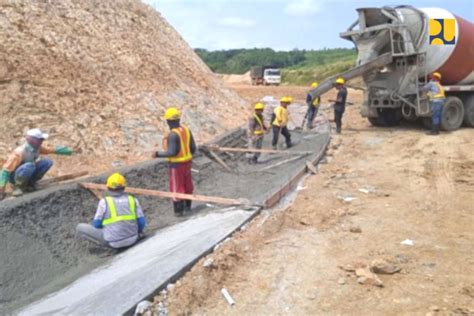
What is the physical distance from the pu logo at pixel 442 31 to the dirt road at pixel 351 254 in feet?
16.2

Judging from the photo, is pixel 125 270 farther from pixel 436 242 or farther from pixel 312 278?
pixel 436 242

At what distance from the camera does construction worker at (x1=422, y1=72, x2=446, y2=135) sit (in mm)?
11703

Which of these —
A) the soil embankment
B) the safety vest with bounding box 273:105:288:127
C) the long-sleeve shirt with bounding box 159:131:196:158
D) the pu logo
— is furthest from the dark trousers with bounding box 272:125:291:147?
the long-sleeve shirt with bounding box 159:131:196:158

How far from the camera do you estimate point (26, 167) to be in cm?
Answer: 663

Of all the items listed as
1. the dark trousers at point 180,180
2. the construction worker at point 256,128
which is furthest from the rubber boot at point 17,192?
the construction worker at point 256,128

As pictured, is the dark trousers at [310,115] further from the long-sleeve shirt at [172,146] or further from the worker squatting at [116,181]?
the long-sleeve shirt at [172,146]

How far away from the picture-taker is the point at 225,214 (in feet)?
20.5

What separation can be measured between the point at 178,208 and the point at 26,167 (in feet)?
7.31

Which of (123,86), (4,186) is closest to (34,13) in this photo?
(123,86)

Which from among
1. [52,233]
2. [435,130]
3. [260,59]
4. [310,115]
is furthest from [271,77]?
[260,59]

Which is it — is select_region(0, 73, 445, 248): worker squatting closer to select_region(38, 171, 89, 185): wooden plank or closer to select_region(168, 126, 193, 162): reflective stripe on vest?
select_region(168, 126, 193, 162): reflective stripe on vest

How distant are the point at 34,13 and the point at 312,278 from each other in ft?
32.4

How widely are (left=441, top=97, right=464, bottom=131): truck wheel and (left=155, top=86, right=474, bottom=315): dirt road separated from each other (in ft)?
15.0

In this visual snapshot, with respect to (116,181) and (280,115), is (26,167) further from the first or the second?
(280,115)
